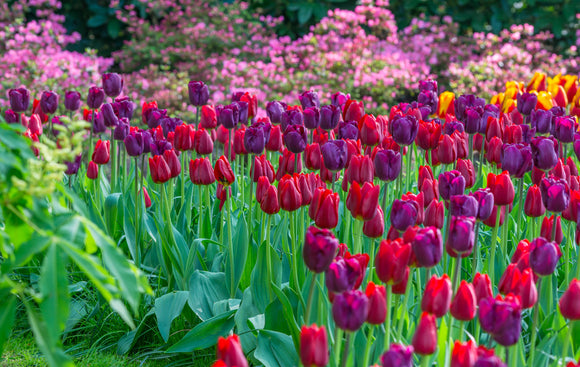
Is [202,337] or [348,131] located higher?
[348,131]

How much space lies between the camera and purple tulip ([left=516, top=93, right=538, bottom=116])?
346 cm

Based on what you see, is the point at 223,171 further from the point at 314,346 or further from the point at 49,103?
the point at 49,103

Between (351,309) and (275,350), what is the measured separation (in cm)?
80

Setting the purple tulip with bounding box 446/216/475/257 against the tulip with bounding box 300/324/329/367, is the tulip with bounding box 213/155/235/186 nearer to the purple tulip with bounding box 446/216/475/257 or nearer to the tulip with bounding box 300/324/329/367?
the purple tulip with bounding box 446/216/475/257

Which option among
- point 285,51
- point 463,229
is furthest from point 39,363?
point 285,51

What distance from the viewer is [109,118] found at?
3.01 meters

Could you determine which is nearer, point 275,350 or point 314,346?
point 314,346

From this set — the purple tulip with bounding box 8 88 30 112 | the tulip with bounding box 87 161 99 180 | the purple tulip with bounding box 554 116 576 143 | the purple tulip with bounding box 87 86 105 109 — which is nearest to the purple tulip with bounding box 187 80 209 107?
the purple tulip with bounding box 87 86 105 109

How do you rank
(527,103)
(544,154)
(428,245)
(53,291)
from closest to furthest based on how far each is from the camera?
(53,291), (428,245), (544,154), (527,103)

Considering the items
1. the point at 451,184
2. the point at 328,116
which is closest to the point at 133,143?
the point at 328,116

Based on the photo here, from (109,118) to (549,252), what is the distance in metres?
1.98

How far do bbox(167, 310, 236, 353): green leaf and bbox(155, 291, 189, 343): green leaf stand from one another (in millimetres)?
88

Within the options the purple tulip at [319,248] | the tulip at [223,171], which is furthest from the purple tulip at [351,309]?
the tulip at [223,171]

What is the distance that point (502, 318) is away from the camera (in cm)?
142
